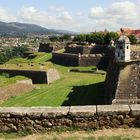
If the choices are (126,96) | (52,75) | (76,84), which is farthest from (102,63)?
(126,96)

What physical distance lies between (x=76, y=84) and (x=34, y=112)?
774 inches

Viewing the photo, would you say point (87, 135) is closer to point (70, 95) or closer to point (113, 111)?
point (113, 111)

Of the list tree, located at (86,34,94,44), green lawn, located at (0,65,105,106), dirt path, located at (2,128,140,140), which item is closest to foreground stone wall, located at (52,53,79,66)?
green lawn, located at (0,65,105,106)

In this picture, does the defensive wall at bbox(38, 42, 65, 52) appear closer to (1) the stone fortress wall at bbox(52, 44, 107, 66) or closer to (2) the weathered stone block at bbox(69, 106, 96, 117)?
(1) the stone fortress wall at bbox(52, 44, 107, 66)

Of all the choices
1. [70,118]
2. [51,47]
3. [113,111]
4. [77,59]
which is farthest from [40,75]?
[113,111]

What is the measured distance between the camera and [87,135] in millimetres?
6762

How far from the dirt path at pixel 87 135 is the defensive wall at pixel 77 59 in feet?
97.3

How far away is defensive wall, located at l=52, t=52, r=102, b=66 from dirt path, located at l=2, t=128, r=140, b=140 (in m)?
29.7

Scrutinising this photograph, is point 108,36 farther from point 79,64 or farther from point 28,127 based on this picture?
point 28,127

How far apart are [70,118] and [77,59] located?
102 feet

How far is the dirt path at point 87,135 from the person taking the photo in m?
6.67

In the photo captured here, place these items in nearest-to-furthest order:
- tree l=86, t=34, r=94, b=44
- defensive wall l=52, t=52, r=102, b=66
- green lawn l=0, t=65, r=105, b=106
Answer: green lawn l=0, t=65, r=105, b=106 → defensive wall l=52, t=52, r=102, b=66 → tree l=86, t=34, r=94, b=44

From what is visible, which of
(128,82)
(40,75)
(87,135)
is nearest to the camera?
(87,135)

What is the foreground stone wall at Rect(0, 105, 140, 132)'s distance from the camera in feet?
22.5
